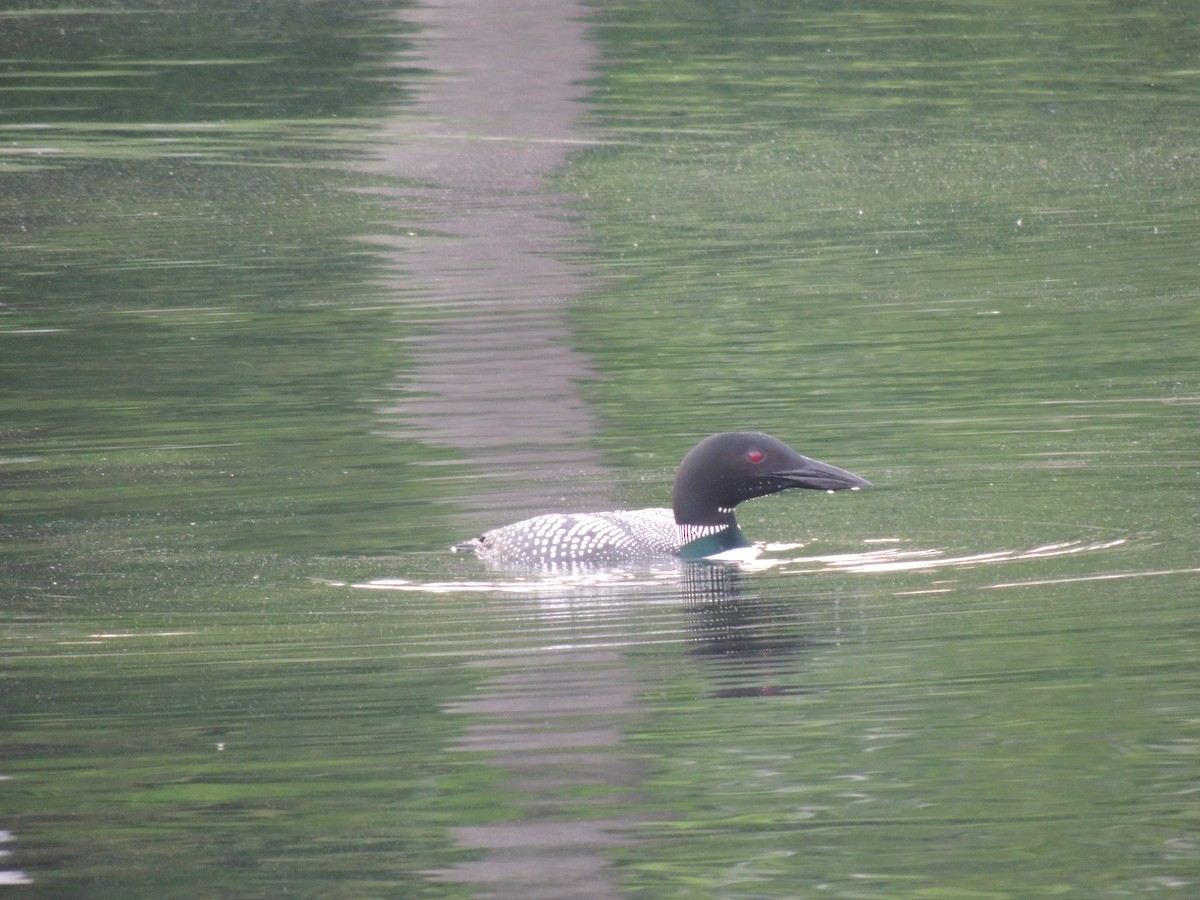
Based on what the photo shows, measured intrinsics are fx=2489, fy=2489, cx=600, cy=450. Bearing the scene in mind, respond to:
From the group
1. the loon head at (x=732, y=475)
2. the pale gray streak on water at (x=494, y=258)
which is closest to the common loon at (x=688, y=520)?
the loon head at (x=732, y=475)

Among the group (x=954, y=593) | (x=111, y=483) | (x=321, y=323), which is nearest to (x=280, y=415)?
(x=111, y=483)

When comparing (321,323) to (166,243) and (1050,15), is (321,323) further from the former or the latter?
(1050,15)

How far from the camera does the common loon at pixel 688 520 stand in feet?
29.2

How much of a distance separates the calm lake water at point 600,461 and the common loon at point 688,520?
0.22 m

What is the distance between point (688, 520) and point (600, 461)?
5.65 ft

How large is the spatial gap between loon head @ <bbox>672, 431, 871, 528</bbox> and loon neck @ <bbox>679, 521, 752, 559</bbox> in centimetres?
2

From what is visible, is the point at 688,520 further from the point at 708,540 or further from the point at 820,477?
the point at 820,477

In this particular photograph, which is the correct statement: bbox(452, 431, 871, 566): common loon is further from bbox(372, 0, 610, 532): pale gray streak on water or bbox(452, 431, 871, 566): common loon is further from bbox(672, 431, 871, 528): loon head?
bbox(372, 0, 610, 532): pale gray streak on water

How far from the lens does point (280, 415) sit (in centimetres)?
1184

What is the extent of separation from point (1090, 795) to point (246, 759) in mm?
2218

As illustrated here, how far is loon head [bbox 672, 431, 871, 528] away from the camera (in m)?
9.12

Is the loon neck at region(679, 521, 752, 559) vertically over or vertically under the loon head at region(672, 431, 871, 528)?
under

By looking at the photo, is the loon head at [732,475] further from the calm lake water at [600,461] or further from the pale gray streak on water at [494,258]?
the pale gray streak on water at [494,258]

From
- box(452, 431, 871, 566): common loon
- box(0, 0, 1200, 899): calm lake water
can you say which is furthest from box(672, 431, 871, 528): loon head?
box(0, 0, 1200, 899): calm lake water
